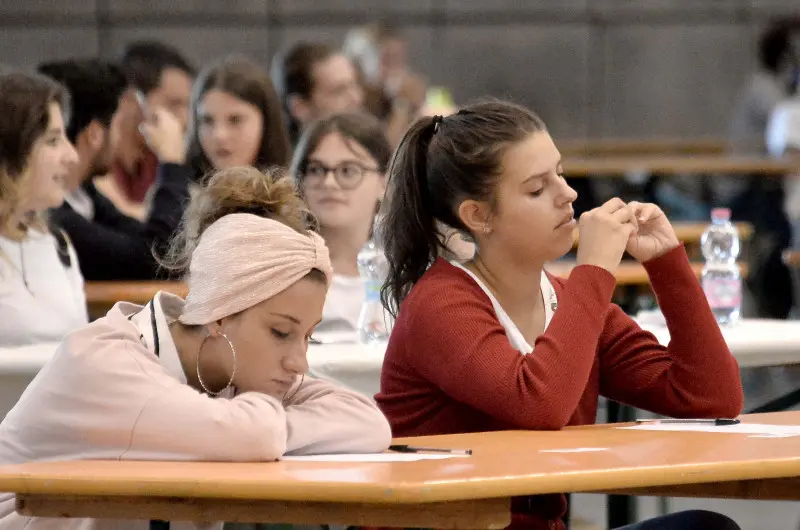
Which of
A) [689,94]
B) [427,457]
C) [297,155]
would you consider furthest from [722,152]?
[427,457]

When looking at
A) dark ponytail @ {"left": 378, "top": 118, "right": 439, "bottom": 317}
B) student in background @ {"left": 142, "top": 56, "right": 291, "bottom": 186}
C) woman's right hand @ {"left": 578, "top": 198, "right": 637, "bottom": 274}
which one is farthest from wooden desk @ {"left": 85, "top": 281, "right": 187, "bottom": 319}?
woman's right hand @ {"left": 578, "top": 198, "right": 637, "bottom": 274}

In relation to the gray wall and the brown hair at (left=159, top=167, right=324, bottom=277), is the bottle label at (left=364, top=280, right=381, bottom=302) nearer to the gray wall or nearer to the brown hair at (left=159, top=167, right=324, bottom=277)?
the brown hair at (left=159, top=167, right=324, bottom=277)

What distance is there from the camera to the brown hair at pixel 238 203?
6.78 feet

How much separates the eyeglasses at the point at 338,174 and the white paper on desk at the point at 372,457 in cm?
209

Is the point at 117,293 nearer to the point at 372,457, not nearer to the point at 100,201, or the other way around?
the point at 100,201

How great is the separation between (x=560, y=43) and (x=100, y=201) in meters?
5.84

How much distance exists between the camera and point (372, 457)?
6.01 ft

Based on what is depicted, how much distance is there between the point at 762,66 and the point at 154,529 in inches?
295

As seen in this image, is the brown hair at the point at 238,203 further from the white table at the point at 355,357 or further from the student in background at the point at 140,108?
the student in background at the point at 140,108

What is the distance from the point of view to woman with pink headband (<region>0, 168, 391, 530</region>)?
1.76 m

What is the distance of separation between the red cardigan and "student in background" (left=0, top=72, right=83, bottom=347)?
144 centimetres

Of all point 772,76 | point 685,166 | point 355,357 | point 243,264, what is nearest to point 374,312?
point 355,357

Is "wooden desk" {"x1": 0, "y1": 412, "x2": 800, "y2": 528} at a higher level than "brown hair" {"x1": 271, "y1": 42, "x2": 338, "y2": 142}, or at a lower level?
higher

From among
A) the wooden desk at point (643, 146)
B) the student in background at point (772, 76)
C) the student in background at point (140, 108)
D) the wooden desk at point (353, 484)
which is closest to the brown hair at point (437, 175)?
the wooden desk at point (353, 484)
